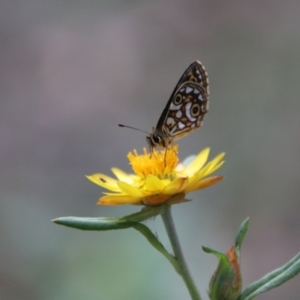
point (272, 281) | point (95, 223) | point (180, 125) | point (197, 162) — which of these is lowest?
point (272, 281)

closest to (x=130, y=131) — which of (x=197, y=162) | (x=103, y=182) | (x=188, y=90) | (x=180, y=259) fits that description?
(x=188, y=90)

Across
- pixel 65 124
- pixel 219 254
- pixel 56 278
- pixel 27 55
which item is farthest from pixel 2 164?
pixel 219 254

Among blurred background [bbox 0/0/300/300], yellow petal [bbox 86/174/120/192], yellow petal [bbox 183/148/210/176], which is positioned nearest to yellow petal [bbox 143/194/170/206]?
yellow petal [bbox 86/174/120/192]

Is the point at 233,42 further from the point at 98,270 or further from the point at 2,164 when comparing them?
the point at 98,270

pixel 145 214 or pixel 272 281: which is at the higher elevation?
pixel 145 214

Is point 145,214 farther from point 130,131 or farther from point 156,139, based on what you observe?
point 130,131

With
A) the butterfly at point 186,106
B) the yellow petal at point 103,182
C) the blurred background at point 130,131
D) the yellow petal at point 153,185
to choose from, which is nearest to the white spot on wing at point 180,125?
the butterfly at point 186,106
